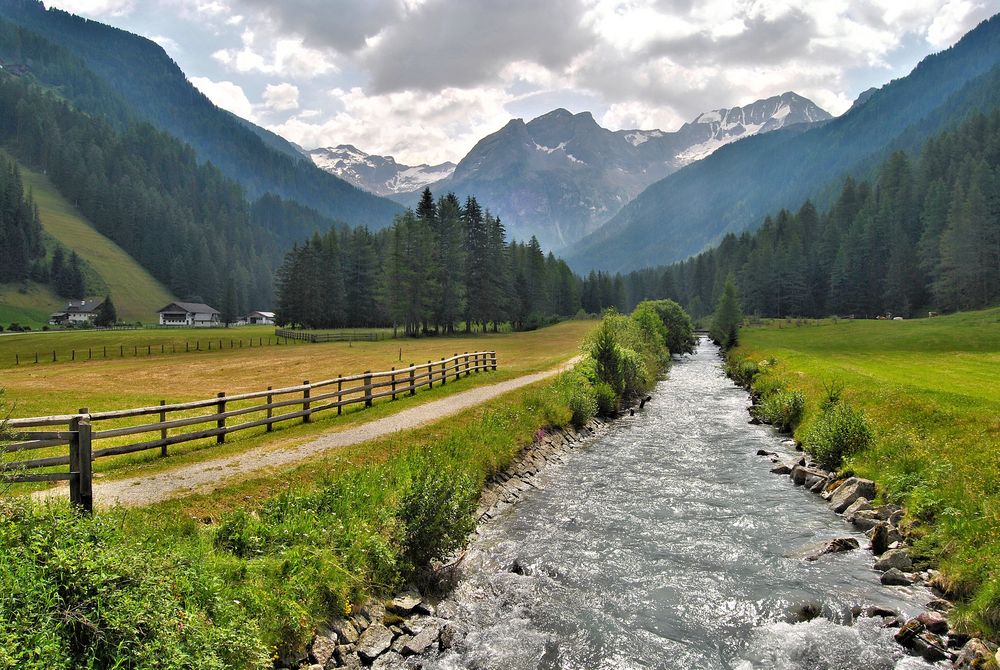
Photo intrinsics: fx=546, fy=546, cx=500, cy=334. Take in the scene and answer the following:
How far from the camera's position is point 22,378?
4550cm

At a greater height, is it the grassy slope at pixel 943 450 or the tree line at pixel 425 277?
the tree line at pixel 425 277

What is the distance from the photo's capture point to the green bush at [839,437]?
19.9m

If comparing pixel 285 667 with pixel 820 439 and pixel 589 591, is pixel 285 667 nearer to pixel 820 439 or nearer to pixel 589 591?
pixel 589 591

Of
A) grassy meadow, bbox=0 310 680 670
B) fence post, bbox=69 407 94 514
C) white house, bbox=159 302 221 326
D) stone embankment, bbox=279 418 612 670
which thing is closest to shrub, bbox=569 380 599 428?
grassy meadow, bbox=0 310 680 670

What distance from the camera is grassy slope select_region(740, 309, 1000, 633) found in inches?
448

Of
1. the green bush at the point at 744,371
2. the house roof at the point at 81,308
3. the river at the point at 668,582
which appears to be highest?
the house roof at the point at 81,308

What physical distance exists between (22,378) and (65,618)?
5218 centimetres

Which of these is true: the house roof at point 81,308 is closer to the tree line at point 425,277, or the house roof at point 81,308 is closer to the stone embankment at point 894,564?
the tree line at point 425,277

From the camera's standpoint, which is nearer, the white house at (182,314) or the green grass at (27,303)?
the green grass at (27,303)

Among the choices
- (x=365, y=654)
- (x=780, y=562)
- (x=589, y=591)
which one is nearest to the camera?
(x=365, y=654)

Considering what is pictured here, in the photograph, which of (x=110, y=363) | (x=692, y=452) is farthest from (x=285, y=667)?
(x=110, y=363)

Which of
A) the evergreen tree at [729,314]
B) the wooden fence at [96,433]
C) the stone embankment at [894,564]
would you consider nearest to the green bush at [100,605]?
the wooden fence at [96,433]

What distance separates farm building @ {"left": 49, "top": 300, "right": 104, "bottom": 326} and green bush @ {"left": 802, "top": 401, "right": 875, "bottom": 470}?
178442 mm

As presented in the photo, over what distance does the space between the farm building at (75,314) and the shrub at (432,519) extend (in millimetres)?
174646
